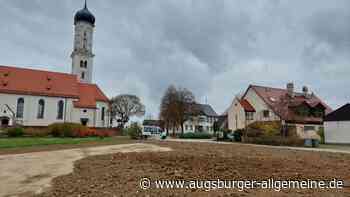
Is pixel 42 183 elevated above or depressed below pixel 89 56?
below

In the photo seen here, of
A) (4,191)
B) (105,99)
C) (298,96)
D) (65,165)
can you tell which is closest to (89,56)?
(105,99)

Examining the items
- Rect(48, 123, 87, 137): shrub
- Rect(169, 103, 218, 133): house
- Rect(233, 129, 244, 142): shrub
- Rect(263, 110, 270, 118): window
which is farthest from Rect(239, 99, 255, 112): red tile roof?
Rect(48, 123, 87, 137): shrub

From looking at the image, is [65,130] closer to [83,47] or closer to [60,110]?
[60,110]

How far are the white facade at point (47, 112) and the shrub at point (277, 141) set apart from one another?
30899 millimetres

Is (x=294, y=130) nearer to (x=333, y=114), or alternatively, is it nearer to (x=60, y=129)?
(x=333, y=114)

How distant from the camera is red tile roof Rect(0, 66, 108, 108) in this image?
46500 millimetres

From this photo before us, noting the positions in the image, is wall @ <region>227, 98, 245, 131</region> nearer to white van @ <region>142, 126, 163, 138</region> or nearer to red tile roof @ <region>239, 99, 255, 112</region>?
red tile roof @ <region>239, 99, 255, 112</region>

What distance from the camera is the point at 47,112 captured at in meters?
48.0

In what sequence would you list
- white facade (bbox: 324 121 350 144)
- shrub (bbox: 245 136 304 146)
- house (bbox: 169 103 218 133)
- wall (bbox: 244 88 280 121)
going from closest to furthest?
shrub (bbox: 245 136 304 146)
white facade (bbox: 324 121 350 144)
wall (bbox: 244 88 280 121)
house (bbox: 169 103 218 133)

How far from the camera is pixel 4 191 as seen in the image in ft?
24.8

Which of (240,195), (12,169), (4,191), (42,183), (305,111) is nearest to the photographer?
(240,195)

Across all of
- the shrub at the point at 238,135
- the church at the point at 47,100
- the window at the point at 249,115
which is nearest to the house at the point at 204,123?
the church at the point at 47,100

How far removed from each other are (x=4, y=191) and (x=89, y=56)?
5754cm

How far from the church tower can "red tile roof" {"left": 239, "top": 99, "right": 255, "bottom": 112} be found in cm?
3576
